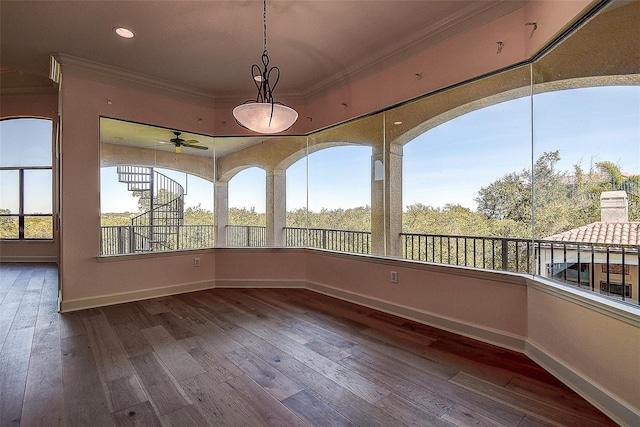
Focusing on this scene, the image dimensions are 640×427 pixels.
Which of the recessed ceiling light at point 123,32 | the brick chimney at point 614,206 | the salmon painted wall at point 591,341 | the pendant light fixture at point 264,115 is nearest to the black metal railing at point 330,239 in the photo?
the salmon painted wall at point 591,341

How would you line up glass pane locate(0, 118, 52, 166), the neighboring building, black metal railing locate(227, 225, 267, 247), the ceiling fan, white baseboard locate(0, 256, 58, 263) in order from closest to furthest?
the neighboring building < the ceiling fan < black metal railing locate(227, 225, 267, 247) < glass pane locate(0, 118, 52, 166) < white baseboard locate(0, 256, 58, 263)

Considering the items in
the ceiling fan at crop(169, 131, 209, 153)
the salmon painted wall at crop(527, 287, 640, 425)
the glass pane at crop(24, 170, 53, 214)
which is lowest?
the salmon painted wall at crop(527, 287, 640, 425)

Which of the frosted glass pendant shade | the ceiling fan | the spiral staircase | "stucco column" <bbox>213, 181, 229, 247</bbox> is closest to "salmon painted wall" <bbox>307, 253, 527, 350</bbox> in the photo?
"stucco column" <bbox>213, 181, 229, 247</bbox>

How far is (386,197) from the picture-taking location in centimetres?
397

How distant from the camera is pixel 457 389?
6.41 feet

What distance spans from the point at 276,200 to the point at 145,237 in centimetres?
197

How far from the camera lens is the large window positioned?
6520 millimetres

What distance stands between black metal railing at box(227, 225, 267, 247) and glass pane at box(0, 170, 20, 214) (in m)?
5.73

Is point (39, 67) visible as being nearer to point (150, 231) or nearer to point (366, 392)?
point (150, 231)

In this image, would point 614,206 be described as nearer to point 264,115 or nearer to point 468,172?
point 468,172

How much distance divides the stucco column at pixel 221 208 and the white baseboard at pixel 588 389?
13.3 feet

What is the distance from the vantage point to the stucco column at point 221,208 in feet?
15.4

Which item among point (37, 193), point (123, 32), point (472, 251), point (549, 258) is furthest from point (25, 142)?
point (549, 258)

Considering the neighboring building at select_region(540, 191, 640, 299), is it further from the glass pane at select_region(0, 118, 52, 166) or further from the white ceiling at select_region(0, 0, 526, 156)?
the glass pane at select_region(0, 118, 52, 166)
